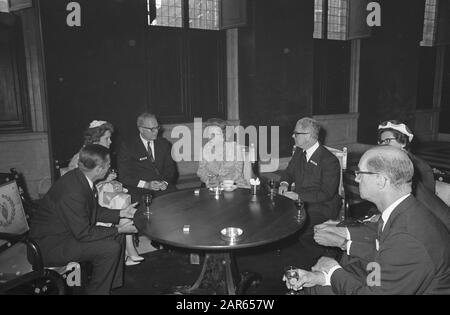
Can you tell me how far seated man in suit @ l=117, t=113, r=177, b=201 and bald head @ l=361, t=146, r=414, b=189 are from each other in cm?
283

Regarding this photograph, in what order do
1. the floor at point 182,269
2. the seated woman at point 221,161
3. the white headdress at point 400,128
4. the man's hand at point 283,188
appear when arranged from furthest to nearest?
the seated woman at point 221,161
the man's hand at point 283,188
the floor at point 182,269
the white headdress at point 400,128

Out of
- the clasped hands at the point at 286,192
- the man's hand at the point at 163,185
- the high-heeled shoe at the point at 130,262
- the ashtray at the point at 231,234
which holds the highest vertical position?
the ashtray at the point at 231,234

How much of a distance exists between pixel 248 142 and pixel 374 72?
13.0 ft

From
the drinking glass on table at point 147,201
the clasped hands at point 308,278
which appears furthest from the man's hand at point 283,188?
the clasped hands at point 308,278

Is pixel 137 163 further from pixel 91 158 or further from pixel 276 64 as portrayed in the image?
pixel 276 64

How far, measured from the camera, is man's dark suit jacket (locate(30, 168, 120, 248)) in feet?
8.96

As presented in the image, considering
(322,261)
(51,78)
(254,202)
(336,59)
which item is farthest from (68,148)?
(336,59)

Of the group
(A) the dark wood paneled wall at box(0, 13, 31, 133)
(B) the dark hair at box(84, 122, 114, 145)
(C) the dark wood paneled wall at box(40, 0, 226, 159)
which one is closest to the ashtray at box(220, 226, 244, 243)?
(B) the dark hair at box(84, 122, 114, 145)

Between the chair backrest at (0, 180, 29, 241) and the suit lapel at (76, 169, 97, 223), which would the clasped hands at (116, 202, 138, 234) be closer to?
A: the suit lapel at (76, 169, 97, 223)

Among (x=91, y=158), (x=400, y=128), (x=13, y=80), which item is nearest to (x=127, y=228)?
(x=91, y=158)

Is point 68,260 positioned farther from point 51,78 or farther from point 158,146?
point 51,78

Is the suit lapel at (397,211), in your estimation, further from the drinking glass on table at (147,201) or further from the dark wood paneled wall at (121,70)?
the dark wood paneled wall at (121,70)

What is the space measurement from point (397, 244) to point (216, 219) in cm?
137

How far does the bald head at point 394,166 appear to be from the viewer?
187cm
